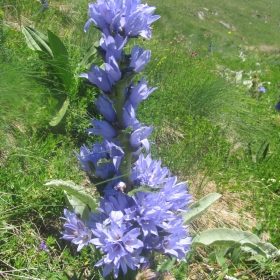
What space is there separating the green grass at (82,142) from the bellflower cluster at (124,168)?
0.53 meters

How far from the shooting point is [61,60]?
3.32 meters

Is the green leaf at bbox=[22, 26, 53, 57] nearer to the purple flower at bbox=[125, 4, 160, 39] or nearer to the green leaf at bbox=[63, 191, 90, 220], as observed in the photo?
the green leaf at bbox=[63, 191, 90, 220]

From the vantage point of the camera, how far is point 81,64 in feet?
12.0

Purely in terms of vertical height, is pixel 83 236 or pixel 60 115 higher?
pixel 83 236

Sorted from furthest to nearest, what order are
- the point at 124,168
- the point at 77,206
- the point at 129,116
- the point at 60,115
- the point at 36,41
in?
1. the point at 36,41
2. the point at 60,115
3. the point at 77,206
4. the point at 124,168
5. the point at 129,116

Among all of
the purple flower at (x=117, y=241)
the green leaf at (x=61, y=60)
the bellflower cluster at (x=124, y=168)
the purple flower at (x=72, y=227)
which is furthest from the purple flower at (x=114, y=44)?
the green leaf at (x=61, y=60)

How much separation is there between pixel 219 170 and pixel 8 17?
141 inches

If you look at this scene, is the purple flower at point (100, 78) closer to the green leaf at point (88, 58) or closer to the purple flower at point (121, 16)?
the purple flower at point (121, 16)

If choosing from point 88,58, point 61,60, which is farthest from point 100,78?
point 88,58

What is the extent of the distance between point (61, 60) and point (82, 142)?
807mm

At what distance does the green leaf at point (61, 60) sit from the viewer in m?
3.27

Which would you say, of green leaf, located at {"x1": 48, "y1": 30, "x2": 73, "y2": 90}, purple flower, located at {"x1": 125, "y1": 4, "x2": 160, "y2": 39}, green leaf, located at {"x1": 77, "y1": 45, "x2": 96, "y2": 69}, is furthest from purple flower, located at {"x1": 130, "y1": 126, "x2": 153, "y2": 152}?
green leaf, located at {"x1": 77, "y1": 45, "x2": 96, "y2": 69}

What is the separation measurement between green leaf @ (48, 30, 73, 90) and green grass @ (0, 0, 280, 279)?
0.12 m

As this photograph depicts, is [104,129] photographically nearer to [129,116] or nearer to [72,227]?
[129,116]
